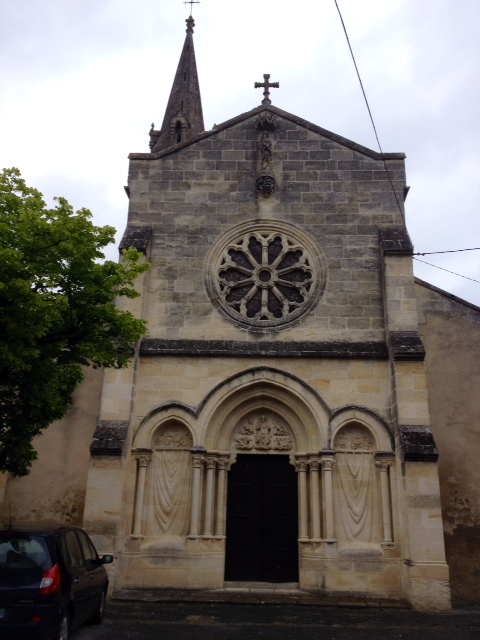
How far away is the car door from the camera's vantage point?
23.6 feet

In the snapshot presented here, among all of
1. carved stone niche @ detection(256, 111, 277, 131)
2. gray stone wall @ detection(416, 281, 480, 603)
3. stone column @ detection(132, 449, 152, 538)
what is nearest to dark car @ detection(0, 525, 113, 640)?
stone column @ detection(132, 449, 152, 538)

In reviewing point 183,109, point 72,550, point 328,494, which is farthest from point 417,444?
point 183,109

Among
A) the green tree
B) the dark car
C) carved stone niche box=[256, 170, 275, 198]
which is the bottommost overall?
the dark car

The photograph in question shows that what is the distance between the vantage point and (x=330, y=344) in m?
12.7

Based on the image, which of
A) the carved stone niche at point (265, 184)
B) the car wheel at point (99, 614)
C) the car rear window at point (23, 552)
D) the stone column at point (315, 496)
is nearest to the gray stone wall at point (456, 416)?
the stone column at point (315, 496)

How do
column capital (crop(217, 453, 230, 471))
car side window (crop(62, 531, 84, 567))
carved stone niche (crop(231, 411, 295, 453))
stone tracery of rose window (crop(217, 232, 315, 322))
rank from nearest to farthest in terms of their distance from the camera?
car side window (crop(62, 531, 84, 567)) < column capital (crop(217, 453, 230, 471)) < carved stone niche (crop(231, 411, 295, 453)) < stone tracery of rose window (crop(217, 232, 315, 322))

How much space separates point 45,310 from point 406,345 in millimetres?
7149

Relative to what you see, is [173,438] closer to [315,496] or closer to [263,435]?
[263,435]

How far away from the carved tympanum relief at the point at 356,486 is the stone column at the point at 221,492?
221 cm

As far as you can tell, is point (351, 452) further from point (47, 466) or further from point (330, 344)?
point (47, 466)

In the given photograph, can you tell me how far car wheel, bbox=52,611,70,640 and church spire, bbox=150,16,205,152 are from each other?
739 inches

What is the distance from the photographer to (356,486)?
12023 millimetres

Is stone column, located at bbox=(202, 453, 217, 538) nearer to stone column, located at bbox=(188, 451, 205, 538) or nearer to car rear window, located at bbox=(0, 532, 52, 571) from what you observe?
stone column, located at bbox=(188, 451, 205, 538)

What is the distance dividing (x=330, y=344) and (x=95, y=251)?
219 inches
